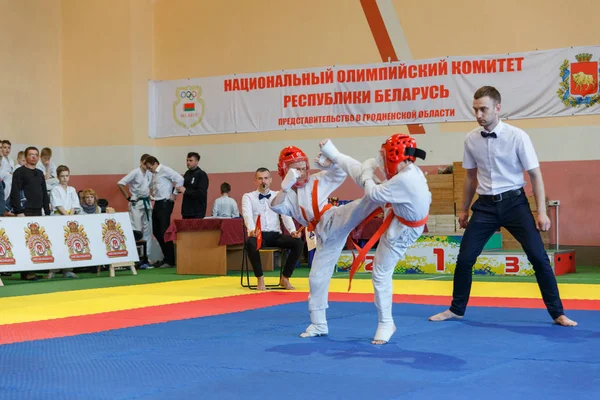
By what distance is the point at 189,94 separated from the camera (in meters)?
15.2

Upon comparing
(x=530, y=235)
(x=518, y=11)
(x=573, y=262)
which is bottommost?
(x=573, y=262)

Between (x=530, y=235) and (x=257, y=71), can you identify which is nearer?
(x=530, y=235)

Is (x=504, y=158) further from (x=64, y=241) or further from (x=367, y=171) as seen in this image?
(x=64, y=241)

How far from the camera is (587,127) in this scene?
1238 centimetres

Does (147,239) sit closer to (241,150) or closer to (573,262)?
(241,150)

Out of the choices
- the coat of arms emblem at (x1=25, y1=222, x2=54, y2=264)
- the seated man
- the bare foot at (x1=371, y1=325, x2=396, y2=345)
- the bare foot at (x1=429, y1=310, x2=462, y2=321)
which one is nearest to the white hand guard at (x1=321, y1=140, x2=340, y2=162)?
the bare foot at (x1=371, y1=325, x2=396, y2=345)

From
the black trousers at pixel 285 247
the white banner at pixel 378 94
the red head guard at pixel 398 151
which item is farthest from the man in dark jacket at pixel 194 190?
the red head guard at pixel 398 151

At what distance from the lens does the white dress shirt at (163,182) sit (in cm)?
1345

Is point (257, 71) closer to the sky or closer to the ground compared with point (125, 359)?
closer to the sky

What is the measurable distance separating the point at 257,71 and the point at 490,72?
167 inches

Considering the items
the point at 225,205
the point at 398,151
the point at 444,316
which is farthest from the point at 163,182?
the point at 398,151

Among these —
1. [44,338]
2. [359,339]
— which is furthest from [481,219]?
[44,338]

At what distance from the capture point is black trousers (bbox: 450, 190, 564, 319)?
5.56 meters

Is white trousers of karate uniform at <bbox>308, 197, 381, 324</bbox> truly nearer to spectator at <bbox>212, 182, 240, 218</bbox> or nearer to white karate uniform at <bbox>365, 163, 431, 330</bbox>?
white karate uniform at <bbox>365, 163, 431, 330</bbox>
